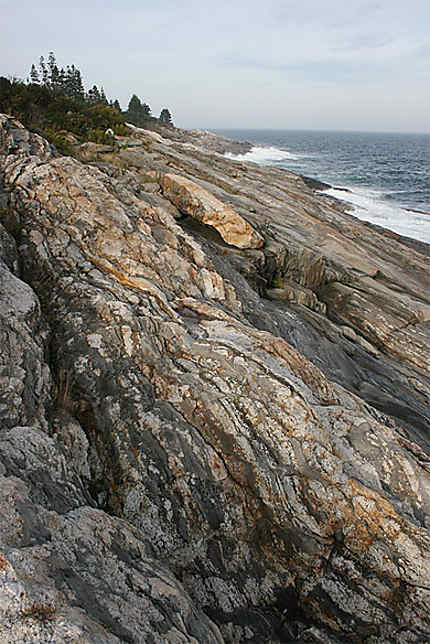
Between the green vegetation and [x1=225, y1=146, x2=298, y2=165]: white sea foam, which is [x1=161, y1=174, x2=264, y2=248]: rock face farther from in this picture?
[x1=225, y1=146, x2=298, y2=165]: white sea foam

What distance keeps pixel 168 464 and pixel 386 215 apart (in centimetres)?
4310

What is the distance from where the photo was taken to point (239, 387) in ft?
22.1

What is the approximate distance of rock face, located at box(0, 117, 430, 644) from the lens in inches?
137

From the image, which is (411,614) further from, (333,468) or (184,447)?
(184,447)

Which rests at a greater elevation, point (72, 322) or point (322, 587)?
point (72, 322)

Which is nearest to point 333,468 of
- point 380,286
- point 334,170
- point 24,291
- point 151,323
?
point 151,323

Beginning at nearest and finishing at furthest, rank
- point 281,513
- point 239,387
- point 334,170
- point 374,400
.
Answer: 1. point 281,513
2. point 239,387
3. point 374,400
4. point 334,170

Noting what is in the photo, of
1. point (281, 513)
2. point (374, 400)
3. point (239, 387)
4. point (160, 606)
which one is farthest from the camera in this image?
point (374, 400)

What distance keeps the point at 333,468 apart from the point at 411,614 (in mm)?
2258

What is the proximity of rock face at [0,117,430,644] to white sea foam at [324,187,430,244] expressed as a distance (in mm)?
31452

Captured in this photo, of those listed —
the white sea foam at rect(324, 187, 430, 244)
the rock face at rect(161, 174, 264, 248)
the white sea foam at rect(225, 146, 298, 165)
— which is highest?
the white sea foam at rect(225, 146, 298, 165)

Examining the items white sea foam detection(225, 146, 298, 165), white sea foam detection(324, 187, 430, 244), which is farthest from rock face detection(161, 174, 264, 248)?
white sea foam detection(225, 146, 298, 165)

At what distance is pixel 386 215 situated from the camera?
40875 millimetres

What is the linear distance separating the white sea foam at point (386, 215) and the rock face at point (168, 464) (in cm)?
3145
